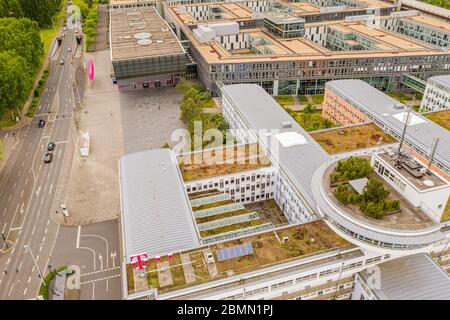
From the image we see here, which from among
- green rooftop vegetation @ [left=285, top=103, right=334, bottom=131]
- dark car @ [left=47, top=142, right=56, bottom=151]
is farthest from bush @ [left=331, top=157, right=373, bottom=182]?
dark car @ [left=47, top=142, right=56, bottom=151]

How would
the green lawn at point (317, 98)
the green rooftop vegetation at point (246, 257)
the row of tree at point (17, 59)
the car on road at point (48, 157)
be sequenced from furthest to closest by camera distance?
the green lawn at point (317, 98)
the row of tree at point (17, 59)
the car on road at point (48, 157)
the green rooftop vegetation at point (246, 257)

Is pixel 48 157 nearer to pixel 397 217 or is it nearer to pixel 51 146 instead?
pixel 51 146

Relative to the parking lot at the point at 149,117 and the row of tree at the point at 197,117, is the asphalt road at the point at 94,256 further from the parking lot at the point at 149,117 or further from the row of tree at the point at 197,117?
the row of tree at the point at 197,117

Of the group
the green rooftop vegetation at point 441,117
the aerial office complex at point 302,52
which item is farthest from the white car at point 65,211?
the green rooftop vegetation at point 441,117

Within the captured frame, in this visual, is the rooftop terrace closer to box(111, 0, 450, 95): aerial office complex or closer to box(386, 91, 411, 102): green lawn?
box(111, 0, 450, 95): aerial office complex

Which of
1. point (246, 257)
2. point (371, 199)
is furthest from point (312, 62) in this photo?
point (246, 257)

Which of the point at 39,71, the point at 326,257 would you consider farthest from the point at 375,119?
the point at 39,71

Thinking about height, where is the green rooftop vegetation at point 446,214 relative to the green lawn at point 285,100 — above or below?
above

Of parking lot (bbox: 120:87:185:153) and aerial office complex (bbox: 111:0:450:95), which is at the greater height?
aerial office complex (bbox: 111:0:450:95)
